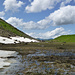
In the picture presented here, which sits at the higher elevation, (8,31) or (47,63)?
(8,31)

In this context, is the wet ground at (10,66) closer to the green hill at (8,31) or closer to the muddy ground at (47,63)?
the muddy ground at (47,63)

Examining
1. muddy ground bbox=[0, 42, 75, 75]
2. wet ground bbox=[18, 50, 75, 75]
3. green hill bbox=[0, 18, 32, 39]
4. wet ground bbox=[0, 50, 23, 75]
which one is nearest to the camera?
wet ground bbox=[0, 50, 23, 75]

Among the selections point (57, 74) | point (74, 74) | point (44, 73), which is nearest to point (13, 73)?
point (44, 73)

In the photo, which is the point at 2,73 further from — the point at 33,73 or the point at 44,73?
the point at 44,73

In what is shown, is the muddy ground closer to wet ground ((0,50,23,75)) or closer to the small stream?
the small stream

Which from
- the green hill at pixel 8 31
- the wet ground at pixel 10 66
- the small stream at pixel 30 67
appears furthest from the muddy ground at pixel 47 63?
the green hill at pixel 8 31

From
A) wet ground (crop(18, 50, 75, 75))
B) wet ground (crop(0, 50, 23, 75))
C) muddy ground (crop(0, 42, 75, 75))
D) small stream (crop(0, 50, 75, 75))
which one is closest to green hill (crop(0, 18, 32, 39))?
muddy ground (crop(0, 42, 75, 75))

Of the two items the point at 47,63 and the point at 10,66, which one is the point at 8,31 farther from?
the point at 10,66

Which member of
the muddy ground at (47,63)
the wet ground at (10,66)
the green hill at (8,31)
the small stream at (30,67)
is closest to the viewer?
the wet ground at (10,66)

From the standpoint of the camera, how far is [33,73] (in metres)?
12.8

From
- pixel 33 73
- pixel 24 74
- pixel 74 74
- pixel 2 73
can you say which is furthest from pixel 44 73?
pixel 2 73

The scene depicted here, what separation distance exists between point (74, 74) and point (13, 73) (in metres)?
6.90

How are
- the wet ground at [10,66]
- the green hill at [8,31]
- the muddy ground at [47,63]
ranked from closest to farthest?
the wet ground at [10,66], the muddy ground at [47,63], the green hill at [8,31]

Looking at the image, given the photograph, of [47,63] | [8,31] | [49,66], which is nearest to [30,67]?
[49,66]
